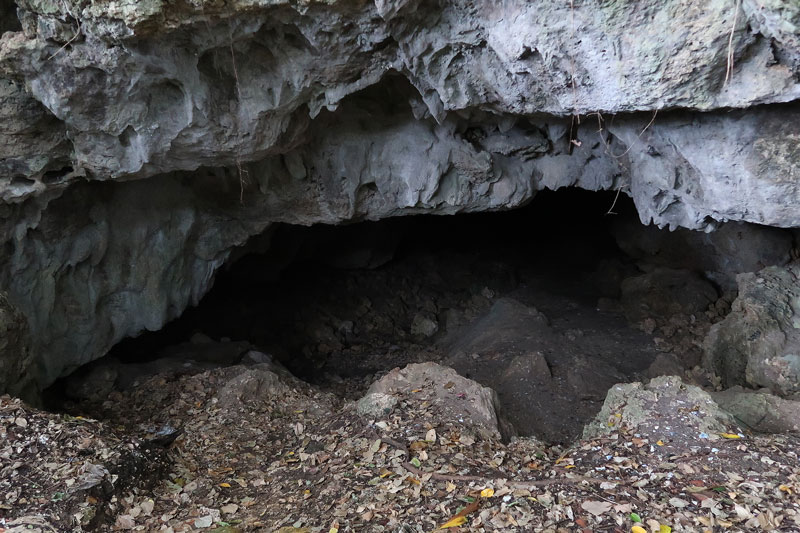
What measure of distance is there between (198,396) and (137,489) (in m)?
1.91

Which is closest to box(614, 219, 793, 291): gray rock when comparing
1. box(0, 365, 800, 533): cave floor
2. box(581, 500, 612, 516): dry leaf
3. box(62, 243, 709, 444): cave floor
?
box(62, 243, 709, 444): cave floor

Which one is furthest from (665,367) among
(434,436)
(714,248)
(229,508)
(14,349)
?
(14,349)

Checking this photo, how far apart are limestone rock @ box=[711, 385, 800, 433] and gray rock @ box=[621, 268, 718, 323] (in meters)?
3.44

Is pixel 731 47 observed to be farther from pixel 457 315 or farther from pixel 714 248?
pixel 457 315

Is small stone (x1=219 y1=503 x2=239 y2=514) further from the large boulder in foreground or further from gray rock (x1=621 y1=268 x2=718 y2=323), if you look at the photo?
gray rock (x1=621 y1=268 x2=718 y2=323)

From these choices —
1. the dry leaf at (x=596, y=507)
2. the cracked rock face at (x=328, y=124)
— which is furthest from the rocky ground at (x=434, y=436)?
the cracked rock face at (x=328, y=124)

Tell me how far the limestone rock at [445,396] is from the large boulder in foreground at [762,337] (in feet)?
9.37

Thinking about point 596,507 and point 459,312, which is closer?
point 596,507

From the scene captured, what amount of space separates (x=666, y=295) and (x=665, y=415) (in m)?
4.69

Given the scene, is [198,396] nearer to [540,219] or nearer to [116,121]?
[116,121]

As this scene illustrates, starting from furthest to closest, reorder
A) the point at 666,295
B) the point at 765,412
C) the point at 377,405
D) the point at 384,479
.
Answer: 1. the point at 666,295
2. the point at 377,405
3. the point at 765,412
4. the point at 384,479

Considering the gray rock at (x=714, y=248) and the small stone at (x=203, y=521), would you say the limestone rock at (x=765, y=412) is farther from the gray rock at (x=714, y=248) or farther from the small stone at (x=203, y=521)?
the small stone at (x=203, y=521)

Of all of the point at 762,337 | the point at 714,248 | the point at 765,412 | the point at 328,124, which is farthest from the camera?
the point at 714,248

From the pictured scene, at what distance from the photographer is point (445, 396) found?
481cm
